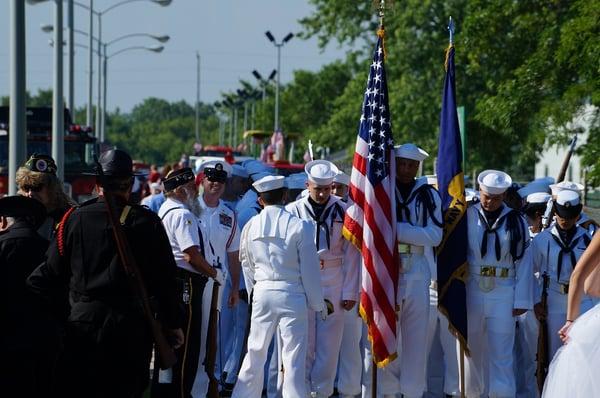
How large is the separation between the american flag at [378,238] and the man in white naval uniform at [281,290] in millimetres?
639

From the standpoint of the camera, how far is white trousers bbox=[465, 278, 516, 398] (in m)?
10.9

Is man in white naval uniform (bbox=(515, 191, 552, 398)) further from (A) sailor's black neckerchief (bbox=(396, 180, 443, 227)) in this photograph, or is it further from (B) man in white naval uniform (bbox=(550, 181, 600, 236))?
(A) sailor's black neckerchief (bbox=(396, 180, 443, 227))

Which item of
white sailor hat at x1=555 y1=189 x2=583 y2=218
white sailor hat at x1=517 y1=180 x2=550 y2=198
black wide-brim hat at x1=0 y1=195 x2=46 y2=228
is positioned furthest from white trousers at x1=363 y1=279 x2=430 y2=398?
black wide-brim hat at x1=0 y1=195 x2=46 y2=228

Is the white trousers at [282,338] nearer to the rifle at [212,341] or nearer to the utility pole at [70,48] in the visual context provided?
the rifle at [212,341]

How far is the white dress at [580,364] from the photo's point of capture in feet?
23.0

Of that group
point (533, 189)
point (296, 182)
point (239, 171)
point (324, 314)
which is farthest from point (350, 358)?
point (533, 189)

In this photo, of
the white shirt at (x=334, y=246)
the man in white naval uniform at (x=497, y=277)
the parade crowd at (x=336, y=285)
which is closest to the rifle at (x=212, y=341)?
the parade crowd at (x=336, y=285)

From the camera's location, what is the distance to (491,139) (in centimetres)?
3684

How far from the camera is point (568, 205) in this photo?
10.9 metres

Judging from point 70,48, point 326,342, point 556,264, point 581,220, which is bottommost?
point 326,342

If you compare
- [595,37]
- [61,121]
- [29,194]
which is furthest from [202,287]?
[61,121]

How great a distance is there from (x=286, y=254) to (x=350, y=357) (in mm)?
1557

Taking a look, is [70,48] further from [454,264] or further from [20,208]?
[20,208]

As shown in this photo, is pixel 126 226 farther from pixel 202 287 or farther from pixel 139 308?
pixel 202 287
